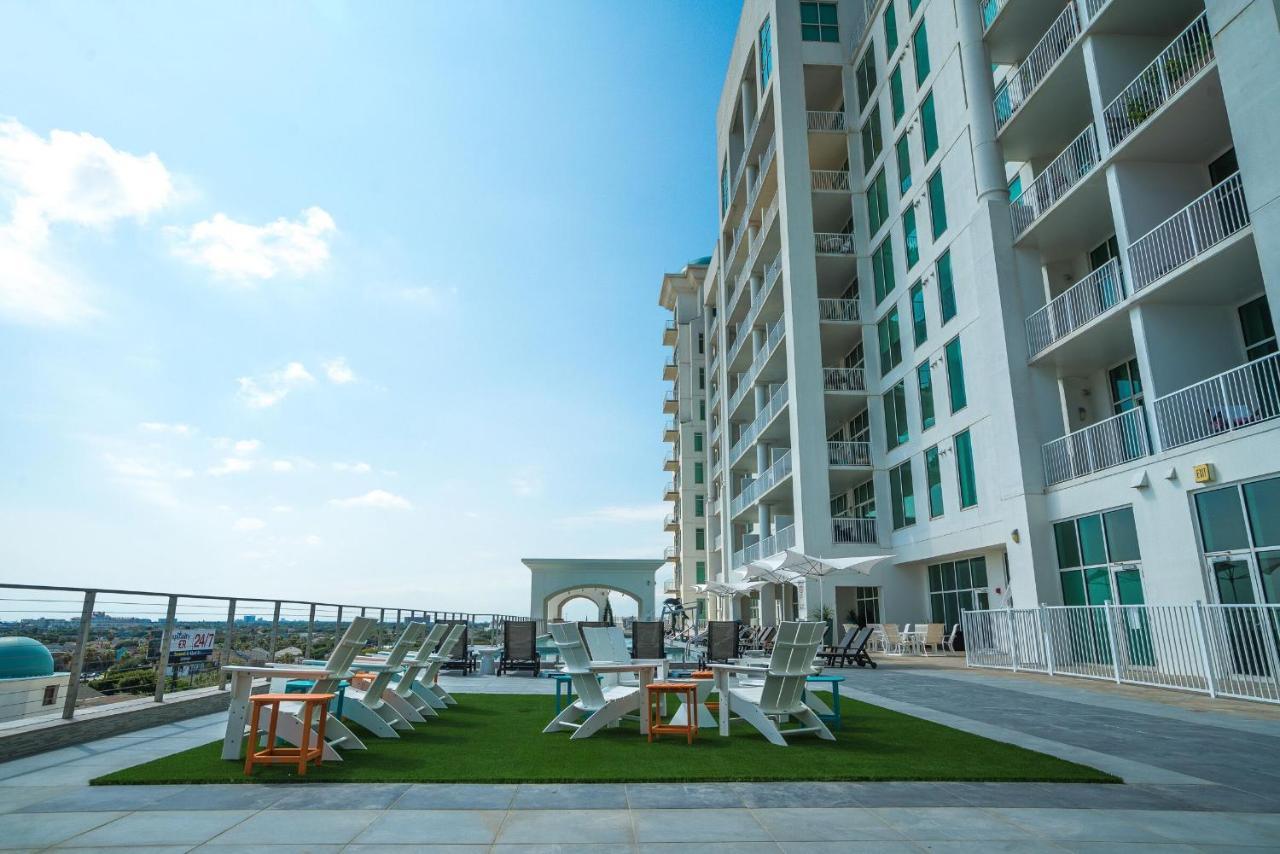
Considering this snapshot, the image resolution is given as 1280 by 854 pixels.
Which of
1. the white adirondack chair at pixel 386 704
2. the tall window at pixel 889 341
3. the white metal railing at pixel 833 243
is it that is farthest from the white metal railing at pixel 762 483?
the white adirondack chair at pixel 386 704

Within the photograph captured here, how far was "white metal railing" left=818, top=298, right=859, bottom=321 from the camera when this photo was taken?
90.9 ft

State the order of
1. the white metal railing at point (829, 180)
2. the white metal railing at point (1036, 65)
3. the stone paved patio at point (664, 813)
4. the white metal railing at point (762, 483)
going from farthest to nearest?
the white metal railing at point (829, 180) < the white metal railing at point (762, 483) < the white metal railing at point (1036, 65) < the stone paved patio at point (664, 813)

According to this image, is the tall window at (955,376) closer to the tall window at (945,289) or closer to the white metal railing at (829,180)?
the tall window at (945,289)

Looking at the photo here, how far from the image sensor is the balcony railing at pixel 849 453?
2623cm

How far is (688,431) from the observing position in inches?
2160

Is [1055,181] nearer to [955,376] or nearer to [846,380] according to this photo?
[955,376]

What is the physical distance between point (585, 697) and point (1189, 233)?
525 inches

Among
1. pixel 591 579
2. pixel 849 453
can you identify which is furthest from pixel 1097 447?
pixel 591 579

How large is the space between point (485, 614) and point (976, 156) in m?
19.7

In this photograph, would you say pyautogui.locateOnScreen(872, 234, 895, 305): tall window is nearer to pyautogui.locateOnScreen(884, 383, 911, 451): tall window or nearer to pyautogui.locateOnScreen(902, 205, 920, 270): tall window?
pyautogui.locateOnScreen(902, 205, 920, 270): tall window

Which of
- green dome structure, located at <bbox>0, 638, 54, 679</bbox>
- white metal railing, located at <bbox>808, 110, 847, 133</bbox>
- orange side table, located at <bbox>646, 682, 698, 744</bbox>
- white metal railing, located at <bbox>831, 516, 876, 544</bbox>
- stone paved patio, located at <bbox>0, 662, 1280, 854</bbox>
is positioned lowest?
stone paved patio, located at <bbox>0, 662, 1280, 854</bbox>

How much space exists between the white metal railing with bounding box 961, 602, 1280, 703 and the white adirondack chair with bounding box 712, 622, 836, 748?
586 centimetres

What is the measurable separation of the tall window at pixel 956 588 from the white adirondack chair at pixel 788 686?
47.7ft

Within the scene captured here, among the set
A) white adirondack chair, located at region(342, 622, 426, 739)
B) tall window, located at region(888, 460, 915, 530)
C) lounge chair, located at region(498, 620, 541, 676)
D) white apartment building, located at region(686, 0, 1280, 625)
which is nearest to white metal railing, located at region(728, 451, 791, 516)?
white apartment building, located at region(686, 0, 1280, 625)
